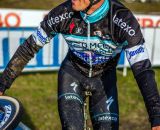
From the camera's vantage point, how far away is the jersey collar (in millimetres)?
5277

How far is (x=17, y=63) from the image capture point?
5340 mm

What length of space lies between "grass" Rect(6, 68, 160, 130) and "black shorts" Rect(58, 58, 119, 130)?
3.25 metres

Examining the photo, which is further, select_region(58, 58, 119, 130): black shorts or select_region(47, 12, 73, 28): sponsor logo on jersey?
select_region(47, 12, 73, 28): sponsor logo on jersey

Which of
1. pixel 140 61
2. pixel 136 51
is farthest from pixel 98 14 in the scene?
pixel 140 61

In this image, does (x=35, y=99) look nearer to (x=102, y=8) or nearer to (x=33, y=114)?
(x=33, y=114)

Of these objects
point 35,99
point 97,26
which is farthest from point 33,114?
point 97,26

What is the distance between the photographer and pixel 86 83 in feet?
19.0

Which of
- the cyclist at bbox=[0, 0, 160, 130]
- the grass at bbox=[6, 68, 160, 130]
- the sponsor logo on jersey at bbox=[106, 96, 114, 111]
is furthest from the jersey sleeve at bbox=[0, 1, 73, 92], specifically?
the grass at bbox=[6, 68, 160, 130]

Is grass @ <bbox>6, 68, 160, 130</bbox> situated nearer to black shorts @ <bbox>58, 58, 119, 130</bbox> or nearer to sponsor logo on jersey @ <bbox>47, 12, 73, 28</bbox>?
black shorts @ <bbox>58, 58, 119, 130</bbox>

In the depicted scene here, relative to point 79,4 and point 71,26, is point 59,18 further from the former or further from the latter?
point 79,4

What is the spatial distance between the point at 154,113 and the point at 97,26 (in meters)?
1.46

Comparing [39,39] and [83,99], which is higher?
[39,39]

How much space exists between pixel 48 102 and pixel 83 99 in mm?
4945

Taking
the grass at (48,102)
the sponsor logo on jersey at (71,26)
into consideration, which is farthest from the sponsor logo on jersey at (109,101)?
the grass at (48,102)
